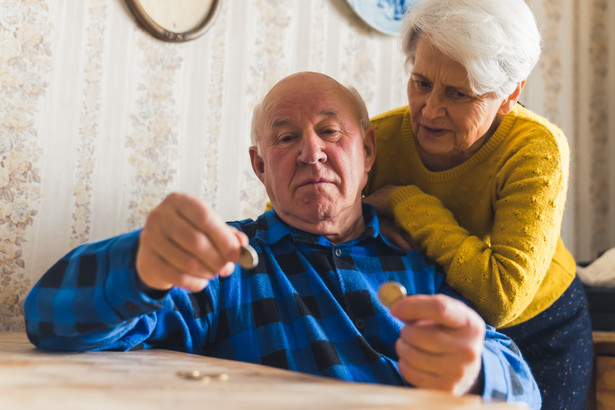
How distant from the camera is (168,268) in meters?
0.74

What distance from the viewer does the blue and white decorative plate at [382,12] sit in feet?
6.57

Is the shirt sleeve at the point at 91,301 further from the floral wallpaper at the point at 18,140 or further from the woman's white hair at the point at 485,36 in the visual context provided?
the woman's white hair at the point at 485,36

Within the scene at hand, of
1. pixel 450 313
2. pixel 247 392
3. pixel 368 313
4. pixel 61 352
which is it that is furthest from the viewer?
pixel 368 313

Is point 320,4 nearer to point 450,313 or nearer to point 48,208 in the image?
point 48,208

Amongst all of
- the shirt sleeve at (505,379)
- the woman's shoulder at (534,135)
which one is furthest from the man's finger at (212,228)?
the woman's shoulder at (534,135)

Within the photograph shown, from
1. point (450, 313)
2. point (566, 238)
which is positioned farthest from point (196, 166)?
point (566, 238)

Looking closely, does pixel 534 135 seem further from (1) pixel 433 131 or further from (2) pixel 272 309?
(2) pixel 272 309

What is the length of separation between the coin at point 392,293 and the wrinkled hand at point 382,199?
727mm

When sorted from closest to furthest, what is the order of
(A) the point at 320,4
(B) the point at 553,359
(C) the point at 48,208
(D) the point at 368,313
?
(D) the point at 368,313, (C) the point at 48,208, (B) the point at 553,359, (A) the point at 320,4

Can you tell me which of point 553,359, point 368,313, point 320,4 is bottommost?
point 553,359

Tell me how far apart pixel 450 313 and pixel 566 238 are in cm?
202

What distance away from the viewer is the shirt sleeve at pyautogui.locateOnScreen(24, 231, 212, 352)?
817mm

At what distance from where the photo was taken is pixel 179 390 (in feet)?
1.90

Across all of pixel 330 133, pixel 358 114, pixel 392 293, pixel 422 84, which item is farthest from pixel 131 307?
pixel 422 84
